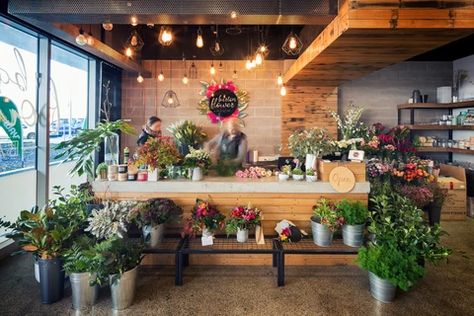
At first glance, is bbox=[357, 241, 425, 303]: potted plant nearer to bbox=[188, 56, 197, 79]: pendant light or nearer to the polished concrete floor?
the polished concrete floor

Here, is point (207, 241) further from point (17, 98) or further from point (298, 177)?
point (17, 98)

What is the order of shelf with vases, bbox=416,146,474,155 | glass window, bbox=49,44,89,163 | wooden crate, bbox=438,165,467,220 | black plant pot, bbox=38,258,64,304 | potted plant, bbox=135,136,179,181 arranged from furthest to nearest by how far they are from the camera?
shelf with vases, bbox=416,146,474,155, wooden crate, bbox=438,165,467,220, glass window, bbox=49,44,89,163, potted plant, bbox=135,136,179,181, black plant pot, bbox=38,258,64,304

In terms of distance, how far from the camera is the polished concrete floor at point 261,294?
258 cm

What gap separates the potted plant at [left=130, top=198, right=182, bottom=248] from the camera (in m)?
3.00

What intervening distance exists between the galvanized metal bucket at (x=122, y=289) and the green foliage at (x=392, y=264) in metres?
2.02

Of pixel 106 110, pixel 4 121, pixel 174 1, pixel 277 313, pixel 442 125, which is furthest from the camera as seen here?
pixel 442 125

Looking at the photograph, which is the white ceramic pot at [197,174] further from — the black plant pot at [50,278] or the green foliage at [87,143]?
the black plant pot at [50,278]

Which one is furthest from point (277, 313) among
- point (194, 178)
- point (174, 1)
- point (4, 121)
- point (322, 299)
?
point (4, 121)

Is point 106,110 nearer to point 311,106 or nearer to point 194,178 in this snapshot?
point 194,178

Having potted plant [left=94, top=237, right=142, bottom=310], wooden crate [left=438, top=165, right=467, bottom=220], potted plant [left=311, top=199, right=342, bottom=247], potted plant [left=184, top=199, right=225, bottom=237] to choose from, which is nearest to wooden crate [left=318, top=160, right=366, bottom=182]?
potted plant [left=311, top=199, right=342, bottom=247]

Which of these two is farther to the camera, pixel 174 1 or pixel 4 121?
pixel 4 121

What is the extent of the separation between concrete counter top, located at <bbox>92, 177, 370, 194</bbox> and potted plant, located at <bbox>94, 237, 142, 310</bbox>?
758 mm

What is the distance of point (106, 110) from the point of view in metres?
5.57

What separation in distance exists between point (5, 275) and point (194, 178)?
2161 mm
